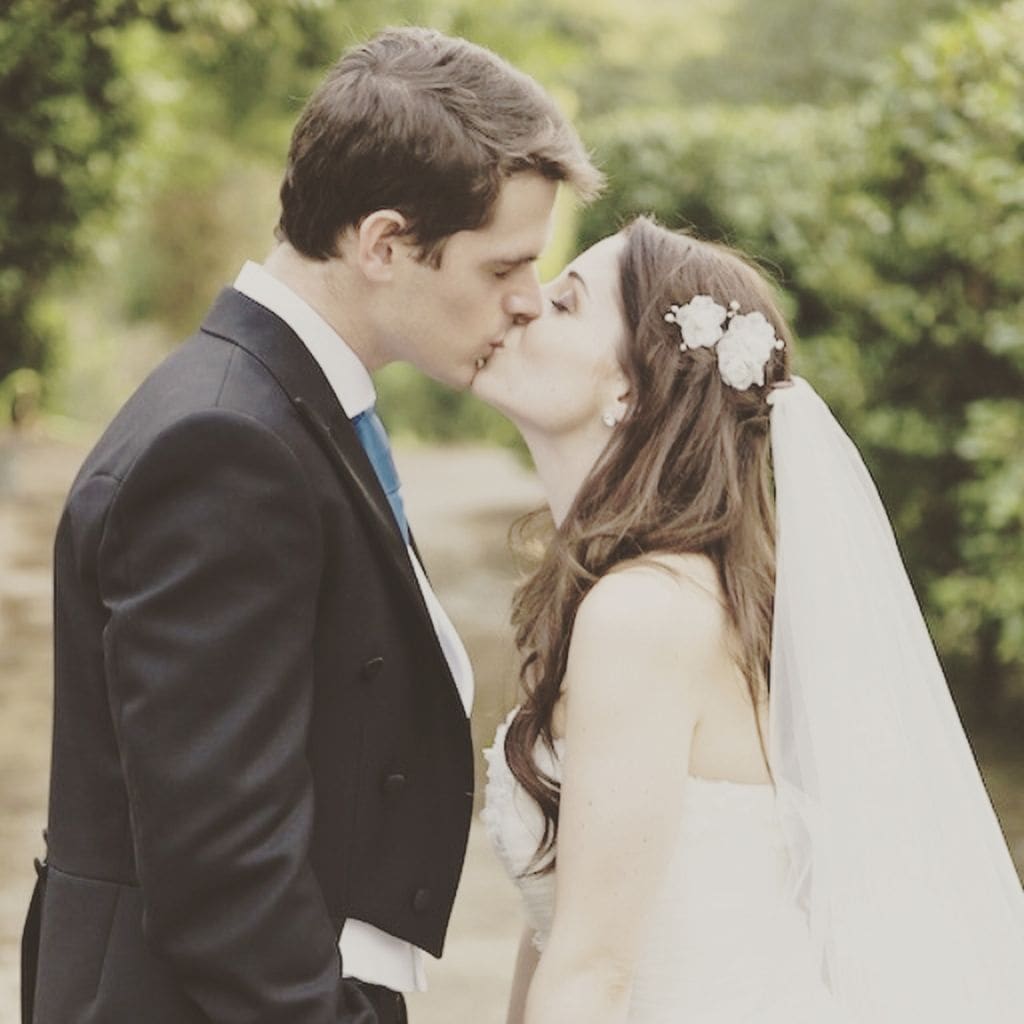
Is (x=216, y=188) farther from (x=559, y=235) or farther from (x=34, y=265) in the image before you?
(x=34, y=265)

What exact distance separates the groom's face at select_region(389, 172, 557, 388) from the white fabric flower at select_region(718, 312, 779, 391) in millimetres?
412

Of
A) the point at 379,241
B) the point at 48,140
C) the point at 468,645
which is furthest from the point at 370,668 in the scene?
the point at 48,140

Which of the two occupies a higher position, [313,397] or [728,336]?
[728,336]

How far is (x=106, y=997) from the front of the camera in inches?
89.7

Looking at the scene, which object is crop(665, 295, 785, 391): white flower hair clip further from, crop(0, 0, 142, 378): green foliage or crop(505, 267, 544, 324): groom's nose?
crop(0, 0, 142, 378): green foliage

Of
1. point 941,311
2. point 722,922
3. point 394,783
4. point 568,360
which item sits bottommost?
point 722,922

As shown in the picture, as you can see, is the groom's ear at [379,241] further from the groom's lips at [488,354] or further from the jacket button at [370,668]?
the jacket button at [370,668]

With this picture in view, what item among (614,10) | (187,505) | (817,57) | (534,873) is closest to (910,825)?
(534,873)

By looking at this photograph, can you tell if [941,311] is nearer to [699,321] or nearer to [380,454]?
[699,321]

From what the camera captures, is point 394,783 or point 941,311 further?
point 941,311

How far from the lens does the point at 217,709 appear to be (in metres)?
2.08

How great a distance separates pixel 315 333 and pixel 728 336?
813mm

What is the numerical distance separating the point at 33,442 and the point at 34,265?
142 inches

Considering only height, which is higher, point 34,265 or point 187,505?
point 34,265
